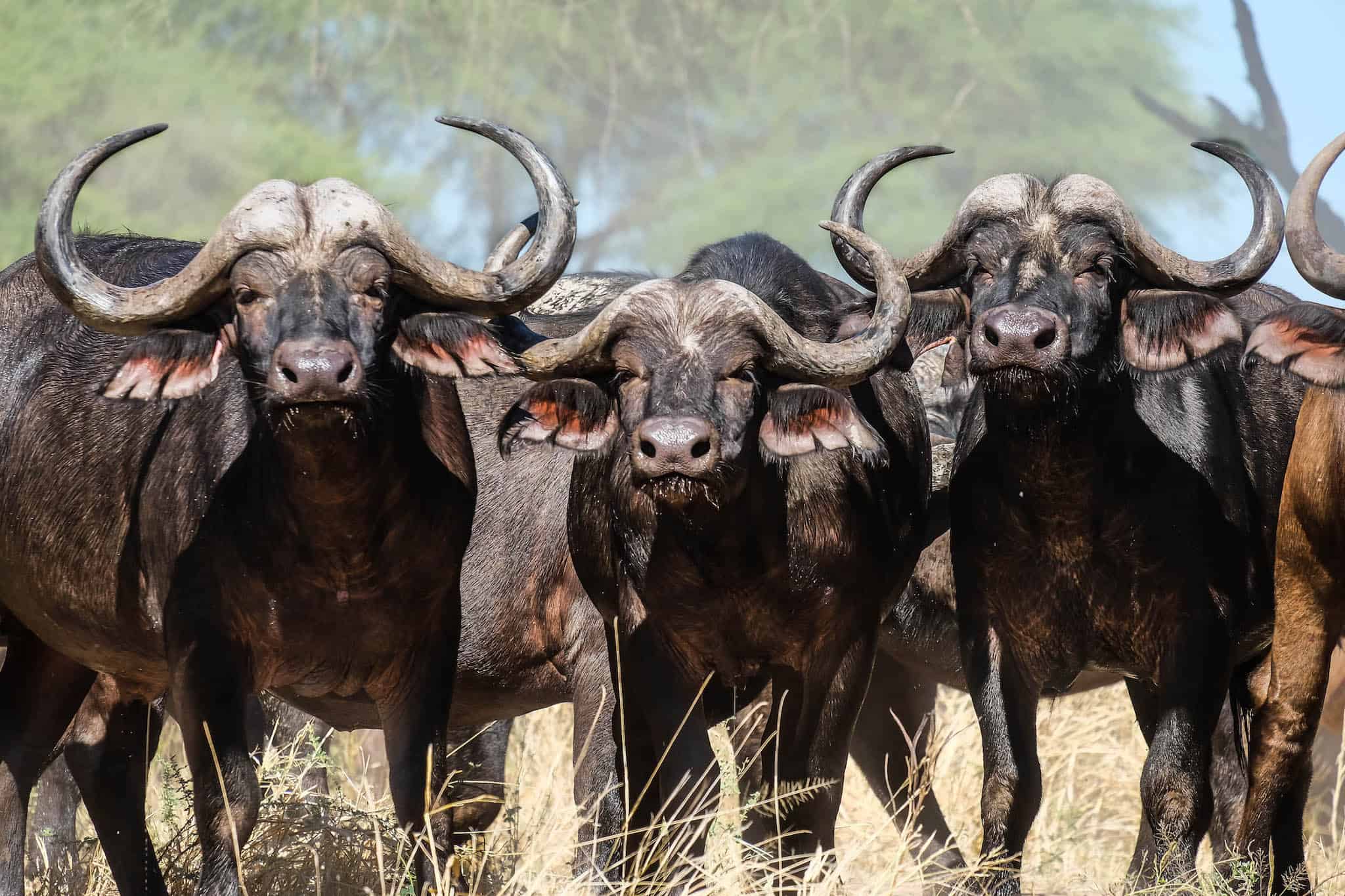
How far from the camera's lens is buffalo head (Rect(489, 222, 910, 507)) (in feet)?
18.1

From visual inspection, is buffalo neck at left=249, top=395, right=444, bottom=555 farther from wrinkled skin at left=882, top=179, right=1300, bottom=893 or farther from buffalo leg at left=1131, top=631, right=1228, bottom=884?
buffalo leg at left=1131, top=631, right=1228, bottom=884

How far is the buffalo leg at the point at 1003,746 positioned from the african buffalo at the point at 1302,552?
2.44 feet

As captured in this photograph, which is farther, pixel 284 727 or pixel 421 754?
pixel 284 727

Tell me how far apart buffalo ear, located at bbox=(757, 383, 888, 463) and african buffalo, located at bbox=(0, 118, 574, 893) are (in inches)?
33.3

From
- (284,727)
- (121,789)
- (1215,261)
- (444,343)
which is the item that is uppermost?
(1215,261)

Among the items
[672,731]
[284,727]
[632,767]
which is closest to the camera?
[672,731]

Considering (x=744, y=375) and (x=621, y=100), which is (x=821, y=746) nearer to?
(x=744, y=375)

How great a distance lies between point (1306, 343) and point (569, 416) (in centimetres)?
238

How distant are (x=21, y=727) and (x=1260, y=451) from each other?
4872 mm

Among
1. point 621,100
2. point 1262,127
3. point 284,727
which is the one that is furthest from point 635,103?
point 284,727

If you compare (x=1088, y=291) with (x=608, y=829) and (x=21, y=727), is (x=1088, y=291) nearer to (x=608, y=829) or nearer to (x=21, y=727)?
(x=608, y=829)

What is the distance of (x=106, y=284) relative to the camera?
18.2 feet

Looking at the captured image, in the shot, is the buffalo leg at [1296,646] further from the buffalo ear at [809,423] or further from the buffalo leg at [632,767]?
the buffalo leg at [632,767]

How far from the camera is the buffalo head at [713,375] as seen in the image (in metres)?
5.53
